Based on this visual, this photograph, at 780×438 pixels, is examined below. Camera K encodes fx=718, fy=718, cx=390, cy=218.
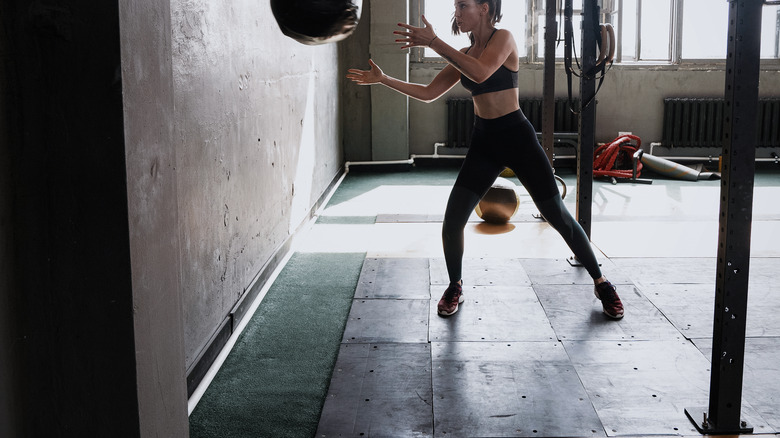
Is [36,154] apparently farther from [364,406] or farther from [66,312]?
[364,406]

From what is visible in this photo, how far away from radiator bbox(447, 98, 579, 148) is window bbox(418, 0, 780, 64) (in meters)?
0.66

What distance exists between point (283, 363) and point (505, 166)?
1.41 m

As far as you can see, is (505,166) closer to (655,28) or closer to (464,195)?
(464,195)

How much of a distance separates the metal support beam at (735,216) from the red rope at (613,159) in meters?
6.23

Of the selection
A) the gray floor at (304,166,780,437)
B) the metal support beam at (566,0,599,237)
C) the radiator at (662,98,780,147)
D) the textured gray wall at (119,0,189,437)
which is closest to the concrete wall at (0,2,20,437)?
the textured gray wall at (119,0,189,437)

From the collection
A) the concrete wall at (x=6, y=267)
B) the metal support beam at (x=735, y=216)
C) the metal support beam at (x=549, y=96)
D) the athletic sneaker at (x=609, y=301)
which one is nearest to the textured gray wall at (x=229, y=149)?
the concrete wall at (x=6, y=267)

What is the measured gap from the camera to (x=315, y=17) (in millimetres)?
1451

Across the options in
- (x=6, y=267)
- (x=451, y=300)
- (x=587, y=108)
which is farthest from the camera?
(x=587, y=108)

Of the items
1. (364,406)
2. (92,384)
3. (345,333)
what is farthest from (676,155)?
Result: (92,384)

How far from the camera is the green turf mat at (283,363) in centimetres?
257

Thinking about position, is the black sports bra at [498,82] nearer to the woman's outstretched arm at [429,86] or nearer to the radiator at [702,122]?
the woman's outstretched arm at [429,86]

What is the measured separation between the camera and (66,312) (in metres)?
1.46

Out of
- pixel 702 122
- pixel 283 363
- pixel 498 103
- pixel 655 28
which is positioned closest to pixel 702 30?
pixel 655 28

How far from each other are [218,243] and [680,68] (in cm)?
830
